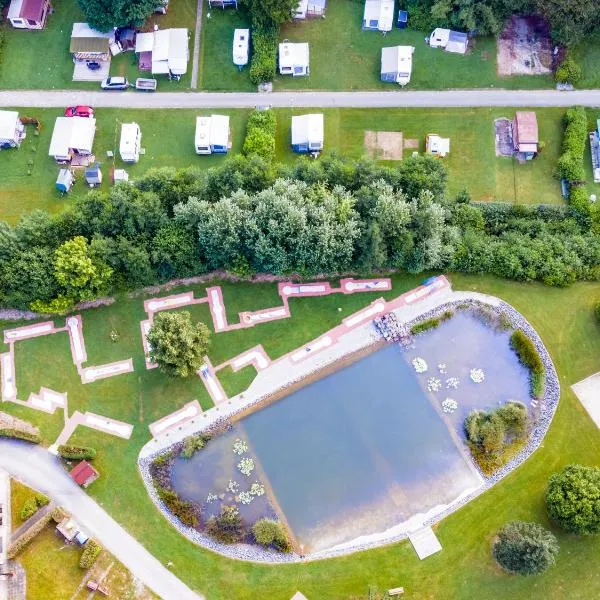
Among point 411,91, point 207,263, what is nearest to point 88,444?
point 207,263

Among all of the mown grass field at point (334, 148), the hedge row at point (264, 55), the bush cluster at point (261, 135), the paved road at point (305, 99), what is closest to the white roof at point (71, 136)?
the mown grass field at point (334, 148)

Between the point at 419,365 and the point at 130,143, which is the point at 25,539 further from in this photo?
the point at 130,143

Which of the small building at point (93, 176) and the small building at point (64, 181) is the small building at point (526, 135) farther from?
Result: the small building at point (64, 181)

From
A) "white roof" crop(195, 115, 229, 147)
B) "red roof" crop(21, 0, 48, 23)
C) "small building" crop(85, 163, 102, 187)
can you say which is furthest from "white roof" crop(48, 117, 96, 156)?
"red roof" crop(21, 0, 48, 23)

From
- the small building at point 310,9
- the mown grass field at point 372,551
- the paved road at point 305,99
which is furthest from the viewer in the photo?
the small building at point 310,9

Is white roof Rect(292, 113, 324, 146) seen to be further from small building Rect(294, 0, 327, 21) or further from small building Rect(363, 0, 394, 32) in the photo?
small building Rect(363, 0, 394, 32)

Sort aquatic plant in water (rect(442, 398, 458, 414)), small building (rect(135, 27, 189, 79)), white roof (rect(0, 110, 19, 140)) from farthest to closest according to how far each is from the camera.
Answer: small building (rect(135, 27, 189, 79)) < white roof (rect(0, 110, 19, 140)) < aquatic plant in water (rect(442, 398, 458, 414))
